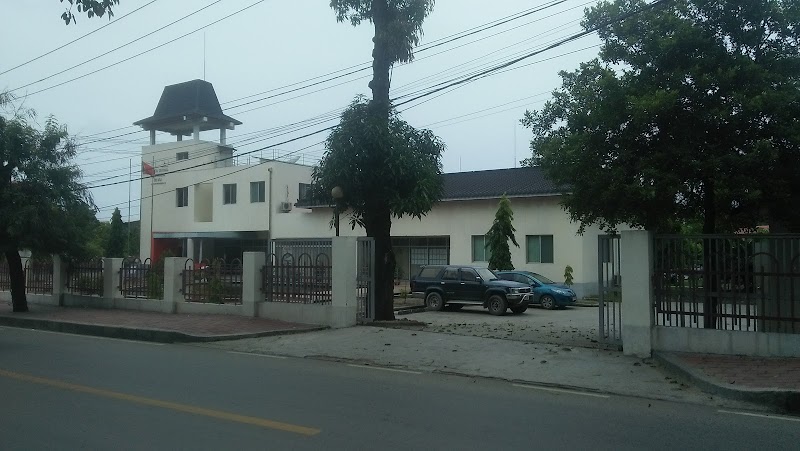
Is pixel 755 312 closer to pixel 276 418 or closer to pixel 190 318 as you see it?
pixel 276 418

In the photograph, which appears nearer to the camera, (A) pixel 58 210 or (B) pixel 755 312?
(B) pixel 755 312

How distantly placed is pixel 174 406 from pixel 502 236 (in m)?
23.9

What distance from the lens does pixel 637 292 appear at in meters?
12.0

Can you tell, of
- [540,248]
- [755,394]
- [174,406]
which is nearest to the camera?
[174,406]

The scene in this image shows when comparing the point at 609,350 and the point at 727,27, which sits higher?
the point at 727,27

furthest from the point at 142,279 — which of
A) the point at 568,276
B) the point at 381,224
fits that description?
the point at 568,276

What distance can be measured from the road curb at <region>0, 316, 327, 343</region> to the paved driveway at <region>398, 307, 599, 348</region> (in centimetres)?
388

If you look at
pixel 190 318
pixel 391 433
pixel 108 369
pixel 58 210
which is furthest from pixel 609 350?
pixel 58 210

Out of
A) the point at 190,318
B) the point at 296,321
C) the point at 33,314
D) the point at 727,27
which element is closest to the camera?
the point at 727,27

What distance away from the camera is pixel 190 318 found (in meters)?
17.8

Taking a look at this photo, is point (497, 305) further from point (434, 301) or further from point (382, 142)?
point (382, 142)

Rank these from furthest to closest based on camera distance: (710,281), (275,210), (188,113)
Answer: (188,113) → (275,210) → (710,281)

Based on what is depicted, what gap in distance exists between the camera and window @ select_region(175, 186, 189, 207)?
160 feet

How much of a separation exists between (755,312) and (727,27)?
192 inches
